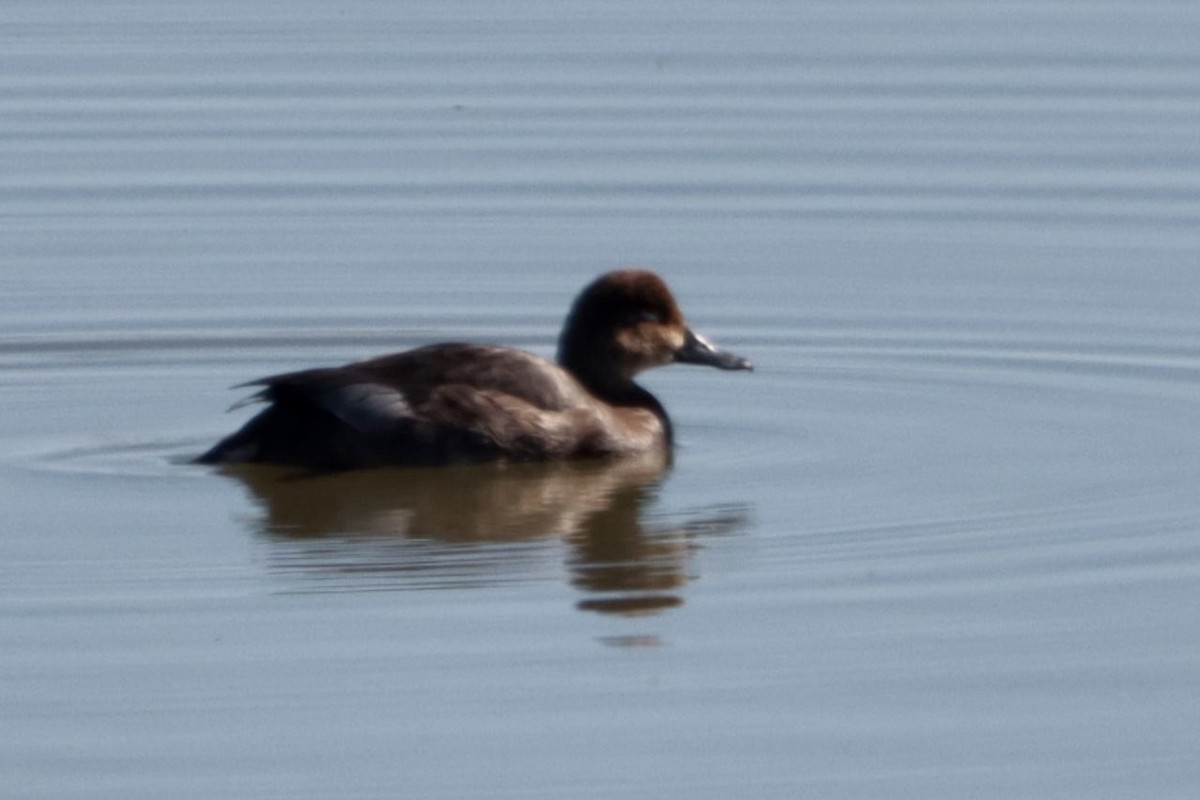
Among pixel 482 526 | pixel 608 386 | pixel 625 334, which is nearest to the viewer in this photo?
pixel 482 526

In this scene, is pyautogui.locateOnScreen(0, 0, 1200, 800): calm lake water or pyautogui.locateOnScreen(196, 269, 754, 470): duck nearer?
pyautogui.locateOnScreen(0, 0, 1200, 800): calm lake water

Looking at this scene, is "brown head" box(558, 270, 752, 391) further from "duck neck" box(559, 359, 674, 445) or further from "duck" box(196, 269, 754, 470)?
"duck" box(196, 269, 754, 470)

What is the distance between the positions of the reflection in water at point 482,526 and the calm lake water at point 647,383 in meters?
0.03

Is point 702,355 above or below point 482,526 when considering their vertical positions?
above

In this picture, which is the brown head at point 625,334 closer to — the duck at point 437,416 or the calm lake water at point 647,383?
the duck at point 437,416

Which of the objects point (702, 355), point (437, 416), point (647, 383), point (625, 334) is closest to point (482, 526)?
point (437, 416)

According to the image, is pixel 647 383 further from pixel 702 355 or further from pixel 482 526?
pixel 482 526

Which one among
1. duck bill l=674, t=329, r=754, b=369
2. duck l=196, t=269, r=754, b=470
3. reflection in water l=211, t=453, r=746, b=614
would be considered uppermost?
duck bill l=674, t=329, r=754, b=369

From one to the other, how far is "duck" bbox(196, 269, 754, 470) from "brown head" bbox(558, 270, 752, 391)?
0.21m

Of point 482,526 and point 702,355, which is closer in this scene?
point 482,526

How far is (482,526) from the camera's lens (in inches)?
425

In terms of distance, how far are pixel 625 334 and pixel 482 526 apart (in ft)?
5.79

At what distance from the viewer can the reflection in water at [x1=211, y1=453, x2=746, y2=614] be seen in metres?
9.91

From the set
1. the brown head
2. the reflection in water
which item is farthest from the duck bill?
the reflection in water
